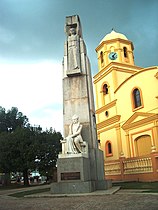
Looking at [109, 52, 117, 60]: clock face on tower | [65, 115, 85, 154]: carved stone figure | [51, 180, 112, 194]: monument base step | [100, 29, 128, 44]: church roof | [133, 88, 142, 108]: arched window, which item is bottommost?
[51, 180, 112, 194]: monument base step

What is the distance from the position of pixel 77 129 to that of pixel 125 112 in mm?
16154

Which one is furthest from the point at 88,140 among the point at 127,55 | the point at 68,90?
the point at 127,55

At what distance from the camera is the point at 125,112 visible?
26.2m

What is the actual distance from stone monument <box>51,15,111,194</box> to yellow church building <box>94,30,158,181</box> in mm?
7876

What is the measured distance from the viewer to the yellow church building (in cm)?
2036

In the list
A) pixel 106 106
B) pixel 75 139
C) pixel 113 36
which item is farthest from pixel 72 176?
pixel 113 36

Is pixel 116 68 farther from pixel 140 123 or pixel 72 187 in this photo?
pixel 72 187

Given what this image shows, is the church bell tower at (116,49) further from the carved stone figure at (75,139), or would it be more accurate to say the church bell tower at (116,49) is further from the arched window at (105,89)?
the carved stone figure at (75,139)

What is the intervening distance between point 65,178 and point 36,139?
57.0ft

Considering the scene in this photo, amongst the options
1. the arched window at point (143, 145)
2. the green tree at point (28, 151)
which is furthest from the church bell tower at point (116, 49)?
the green tree at point (28, 151)

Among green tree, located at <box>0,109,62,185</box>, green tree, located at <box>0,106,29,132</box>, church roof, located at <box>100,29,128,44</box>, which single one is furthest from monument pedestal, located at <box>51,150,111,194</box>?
green tree, located at <box>0,106,29,132</box>

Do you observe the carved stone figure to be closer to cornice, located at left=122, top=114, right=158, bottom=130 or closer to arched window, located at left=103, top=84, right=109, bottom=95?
cornice, located at left=122, top=114, right=158, bottom=130

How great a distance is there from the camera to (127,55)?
3106 cm

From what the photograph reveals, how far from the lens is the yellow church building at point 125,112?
20.4m
